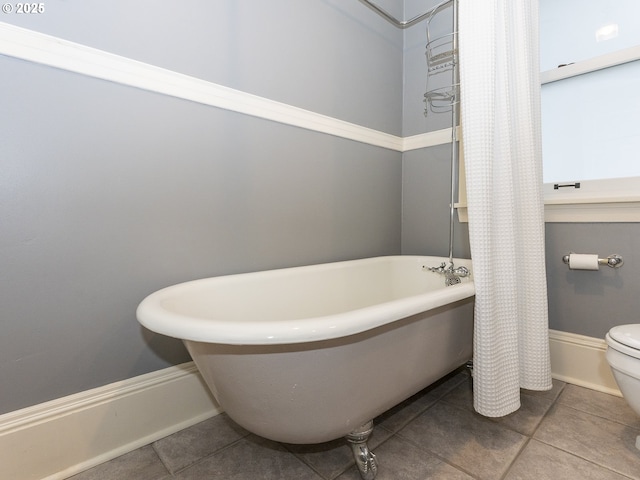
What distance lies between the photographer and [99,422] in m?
0.95

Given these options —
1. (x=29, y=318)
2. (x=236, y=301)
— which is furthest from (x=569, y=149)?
(x=29, y=318)

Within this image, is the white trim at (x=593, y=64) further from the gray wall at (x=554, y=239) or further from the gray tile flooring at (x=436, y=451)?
the gray tile flooring at (x=436, y=451)

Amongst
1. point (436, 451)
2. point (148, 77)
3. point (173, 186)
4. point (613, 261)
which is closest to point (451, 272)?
point (613, 261)

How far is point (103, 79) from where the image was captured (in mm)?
957

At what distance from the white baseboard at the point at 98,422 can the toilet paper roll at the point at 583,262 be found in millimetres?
1592

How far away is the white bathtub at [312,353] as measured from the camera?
1.96 feet

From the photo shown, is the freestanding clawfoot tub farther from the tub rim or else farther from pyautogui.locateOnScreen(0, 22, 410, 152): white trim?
pyautogui.locateOnScreen(0, 22, 410, 152): white trim

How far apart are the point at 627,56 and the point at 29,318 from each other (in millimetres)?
2348

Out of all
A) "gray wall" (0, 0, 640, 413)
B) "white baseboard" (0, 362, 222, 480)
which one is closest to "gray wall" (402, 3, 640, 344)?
"gray wall" (0, 0, 640, 413)

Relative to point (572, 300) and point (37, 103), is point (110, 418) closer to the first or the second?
point (37, 103)

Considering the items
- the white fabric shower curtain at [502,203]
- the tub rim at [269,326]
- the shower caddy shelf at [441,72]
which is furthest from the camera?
the shower caddy shelf at [441,72]

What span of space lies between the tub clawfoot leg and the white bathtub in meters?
0.05

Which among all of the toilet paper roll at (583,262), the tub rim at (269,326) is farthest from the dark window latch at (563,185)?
the tub rim at (269,326)

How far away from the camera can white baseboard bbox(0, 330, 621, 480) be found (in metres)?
0.84
